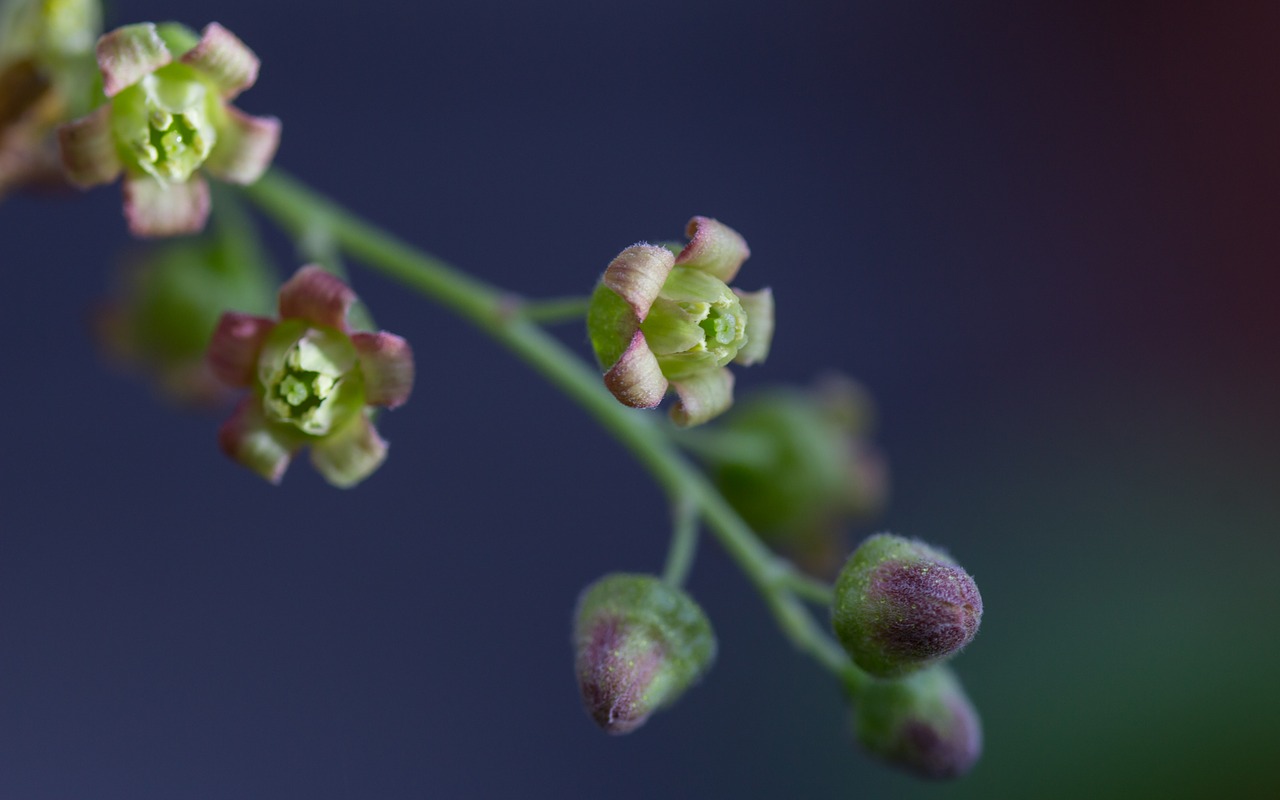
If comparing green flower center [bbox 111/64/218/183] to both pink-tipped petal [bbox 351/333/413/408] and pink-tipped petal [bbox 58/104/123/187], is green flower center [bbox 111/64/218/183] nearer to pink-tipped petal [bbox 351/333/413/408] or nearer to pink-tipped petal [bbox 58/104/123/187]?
pink-tipped petal [bbox 58/104/123/187]

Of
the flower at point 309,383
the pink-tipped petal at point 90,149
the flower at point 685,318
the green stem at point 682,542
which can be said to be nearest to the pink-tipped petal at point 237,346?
the flower at point 309,383

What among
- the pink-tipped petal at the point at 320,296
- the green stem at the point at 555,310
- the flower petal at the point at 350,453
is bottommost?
the flower petal at the point at 350,453

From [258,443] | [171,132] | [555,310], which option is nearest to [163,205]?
[171,132]

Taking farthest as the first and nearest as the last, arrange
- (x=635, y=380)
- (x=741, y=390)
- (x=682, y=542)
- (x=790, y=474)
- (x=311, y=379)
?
(x=741, y=390), (x=790, y=474), (x=682, y=542), (x=311, y=379), (x=635, y=380)

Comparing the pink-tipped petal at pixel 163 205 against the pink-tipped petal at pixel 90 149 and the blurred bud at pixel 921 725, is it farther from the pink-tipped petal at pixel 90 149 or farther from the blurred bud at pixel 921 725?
the blurred bud at pixel 921 725

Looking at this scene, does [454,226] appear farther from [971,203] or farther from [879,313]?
[971,203]

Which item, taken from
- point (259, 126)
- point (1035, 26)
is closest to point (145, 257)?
point (259, 126)

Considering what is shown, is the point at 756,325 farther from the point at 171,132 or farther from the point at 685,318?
the point at 171,132

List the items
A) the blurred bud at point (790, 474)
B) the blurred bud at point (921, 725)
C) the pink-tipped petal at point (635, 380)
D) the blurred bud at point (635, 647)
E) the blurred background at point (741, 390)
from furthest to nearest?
1. the blurred background at point (741, 390)
2. the blurred bud at point (790, 474)
3. the blurred bud at point (921, 725)
4. the blurred bud at point (635, 647)
5. the pink-tipped petal at point (635, 380)
